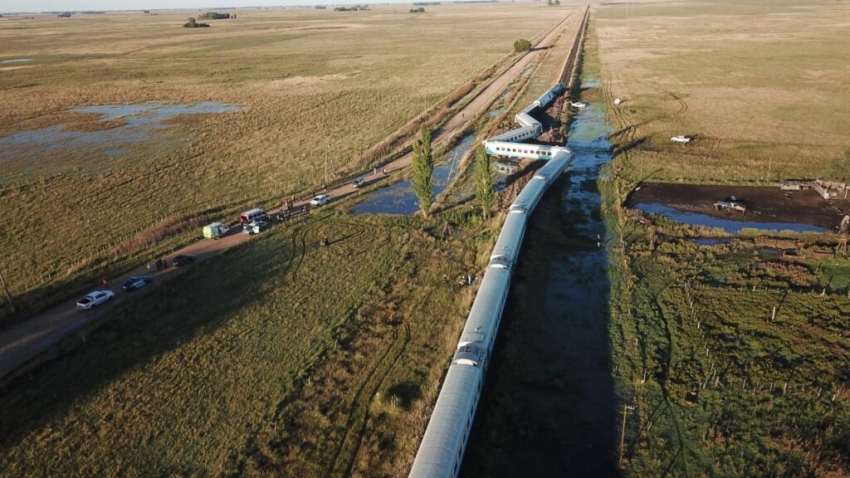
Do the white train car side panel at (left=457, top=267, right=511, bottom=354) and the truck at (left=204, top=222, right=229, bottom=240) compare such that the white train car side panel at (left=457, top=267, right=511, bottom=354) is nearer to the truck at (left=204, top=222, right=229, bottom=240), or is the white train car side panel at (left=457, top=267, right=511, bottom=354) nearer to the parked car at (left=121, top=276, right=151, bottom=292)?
the parked car at (left=121, top=276, right=151, bottom=292)

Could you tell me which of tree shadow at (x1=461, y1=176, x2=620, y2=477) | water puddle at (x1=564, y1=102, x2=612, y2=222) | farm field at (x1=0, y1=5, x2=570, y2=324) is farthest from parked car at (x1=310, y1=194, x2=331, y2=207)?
water puddle at (x1=564, y1=102, x2=612, y2=222)

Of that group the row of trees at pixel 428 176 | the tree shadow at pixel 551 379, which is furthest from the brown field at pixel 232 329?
the tree shadow at pixel 551 379

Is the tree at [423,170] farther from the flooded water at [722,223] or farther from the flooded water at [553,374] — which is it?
the flooded water at [722,223]

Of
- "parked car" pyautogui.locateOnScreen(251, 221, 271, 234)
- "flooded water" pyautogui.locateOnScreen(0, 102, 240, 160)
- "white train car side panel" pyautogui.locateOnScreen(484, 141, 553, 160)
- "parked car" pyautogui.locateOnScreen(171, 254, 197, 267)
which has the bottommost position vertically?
"parked car" pyautogui.locateOnScreen(171, 254, 197, 267)

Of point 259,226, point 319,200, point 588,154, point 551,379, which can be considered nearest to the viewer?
point 551,379

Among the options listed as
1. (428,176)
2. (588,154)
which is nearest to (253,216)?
(428,176)

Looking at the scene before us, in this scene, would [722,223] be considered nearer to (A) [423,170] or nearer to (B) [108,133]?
(A) [423,170]

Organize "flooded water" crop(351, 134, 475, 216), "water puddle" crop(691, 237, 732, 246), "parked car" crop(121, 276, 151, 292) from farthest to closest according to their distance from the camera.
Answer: "flooded water" crop(351, 134, 475, 216) < "water puddle" crop(691, 237, 732, 246) < "parked car" crop(121, 276, 151, 292)
